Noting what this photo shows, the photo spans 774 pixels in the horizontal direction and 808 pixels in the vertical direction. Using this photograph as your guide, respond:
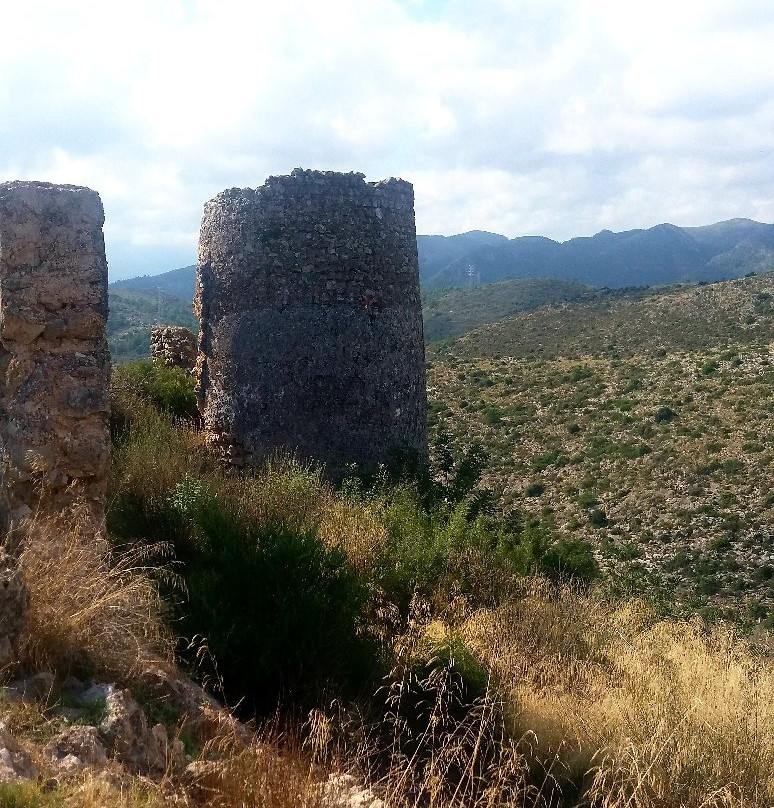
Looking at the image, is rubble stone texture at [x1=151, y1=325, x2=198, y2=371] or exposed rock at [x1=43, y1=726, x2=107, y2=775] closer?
exposed rock at [x1=43, y1=726, x2=107, y2=775]

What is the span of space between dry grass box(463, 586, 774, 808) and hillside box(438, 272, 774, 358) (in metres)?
23.7

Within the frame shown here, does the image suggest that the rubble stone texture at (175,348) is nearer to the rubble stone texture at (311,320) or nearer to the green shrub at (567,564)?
the rubble stone texture at (311,320)

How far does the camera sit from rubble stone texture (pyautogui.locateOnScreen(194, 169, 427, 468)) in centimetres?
780

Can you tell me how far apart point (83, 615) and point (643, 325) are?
32.8 metres

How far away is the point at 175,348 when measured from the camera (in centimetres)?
1162

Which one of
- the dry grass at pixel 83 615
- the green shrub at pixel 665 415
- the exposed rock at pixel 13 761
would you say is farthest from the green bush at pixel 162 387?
the green shrub at pixel 665 415

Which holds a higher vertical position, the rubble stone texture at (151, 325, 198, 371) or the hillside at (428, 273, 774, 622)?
the rubble stone texture at (151, 325, 198, 371)

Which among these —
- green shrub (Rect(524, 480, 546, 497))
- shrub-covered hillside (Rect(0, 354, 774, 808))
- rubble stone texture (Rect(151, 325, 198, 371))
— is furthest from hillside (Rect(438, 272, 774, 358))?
shrub-covered hillside (Rect(0, 354, 774, 808))

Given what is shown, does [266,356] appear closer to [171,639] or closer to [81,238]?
[81,238]

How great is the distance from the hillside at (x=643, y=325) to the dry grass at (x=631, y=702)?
2373 cm

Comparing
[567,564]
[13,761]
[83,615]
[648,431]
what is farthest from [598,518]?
[13,761]

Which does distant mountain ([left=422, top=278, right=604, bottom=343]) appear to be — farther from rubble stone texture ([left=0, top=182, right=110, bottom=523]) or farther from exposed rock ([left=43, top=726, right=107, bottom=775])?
exposed rock ([left=43, top=726, right=107, bottom=775])

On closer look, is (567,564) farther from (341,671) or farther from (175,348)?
(175,348)

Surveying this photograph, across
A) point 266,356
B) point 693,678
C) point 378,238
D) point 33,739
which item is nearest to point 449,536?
point 693,678
